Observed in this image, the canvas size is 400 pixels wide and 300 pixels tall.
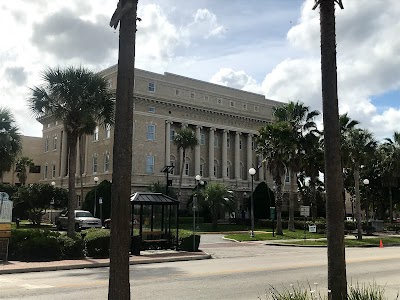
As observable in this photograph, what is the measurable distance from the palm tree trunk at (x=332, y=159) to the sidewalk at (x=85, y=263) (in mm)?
12206

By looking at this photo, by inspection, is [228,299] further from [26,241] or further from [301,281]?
[26,241]

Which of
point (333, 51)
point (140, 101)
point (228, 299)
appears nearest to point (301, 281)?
point (228, 299)

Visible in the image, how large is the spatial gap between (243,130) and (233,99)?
470 centimetres

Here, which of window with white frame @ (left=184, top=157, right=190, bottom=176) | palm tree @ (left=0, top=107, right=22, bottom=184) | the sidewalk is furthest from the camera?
window with white frame @ (left=184, top=157, right=190, bottom=176)

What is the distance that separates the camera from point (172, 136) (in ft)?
198

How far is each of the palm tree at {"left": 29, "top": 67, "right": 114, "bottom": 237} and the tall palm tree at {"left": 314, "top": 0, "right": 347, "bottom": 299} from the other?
18.7 m

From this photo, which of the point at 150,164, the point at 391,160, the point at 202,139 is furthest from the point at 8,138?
the point at 391,160

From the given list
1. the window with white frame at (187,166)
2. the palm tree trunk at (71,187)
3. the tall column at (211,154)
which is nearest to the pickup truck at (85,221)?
the palm tree trunk at (71,187)

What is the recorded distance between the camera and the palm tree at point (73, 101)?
2378cm

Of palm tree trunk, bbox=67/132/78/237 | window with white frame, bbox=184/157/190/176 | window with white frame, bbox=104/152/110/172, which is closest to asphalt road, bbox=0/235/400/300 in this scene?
palm tree trunk, bbox=67/132/78/237

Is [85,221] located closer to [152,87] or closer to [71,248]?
[71,248]

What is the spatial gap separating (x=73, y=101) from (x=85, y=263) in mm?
9308

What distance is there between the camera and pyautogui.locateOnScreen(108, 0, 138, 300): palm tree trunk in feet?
16.2

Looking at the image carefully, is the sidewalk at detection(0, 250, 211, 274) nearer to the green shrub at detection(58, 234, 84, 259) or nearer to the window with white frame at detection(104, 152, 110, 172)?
the green shrub at detection(58, 234, 84, 259)
